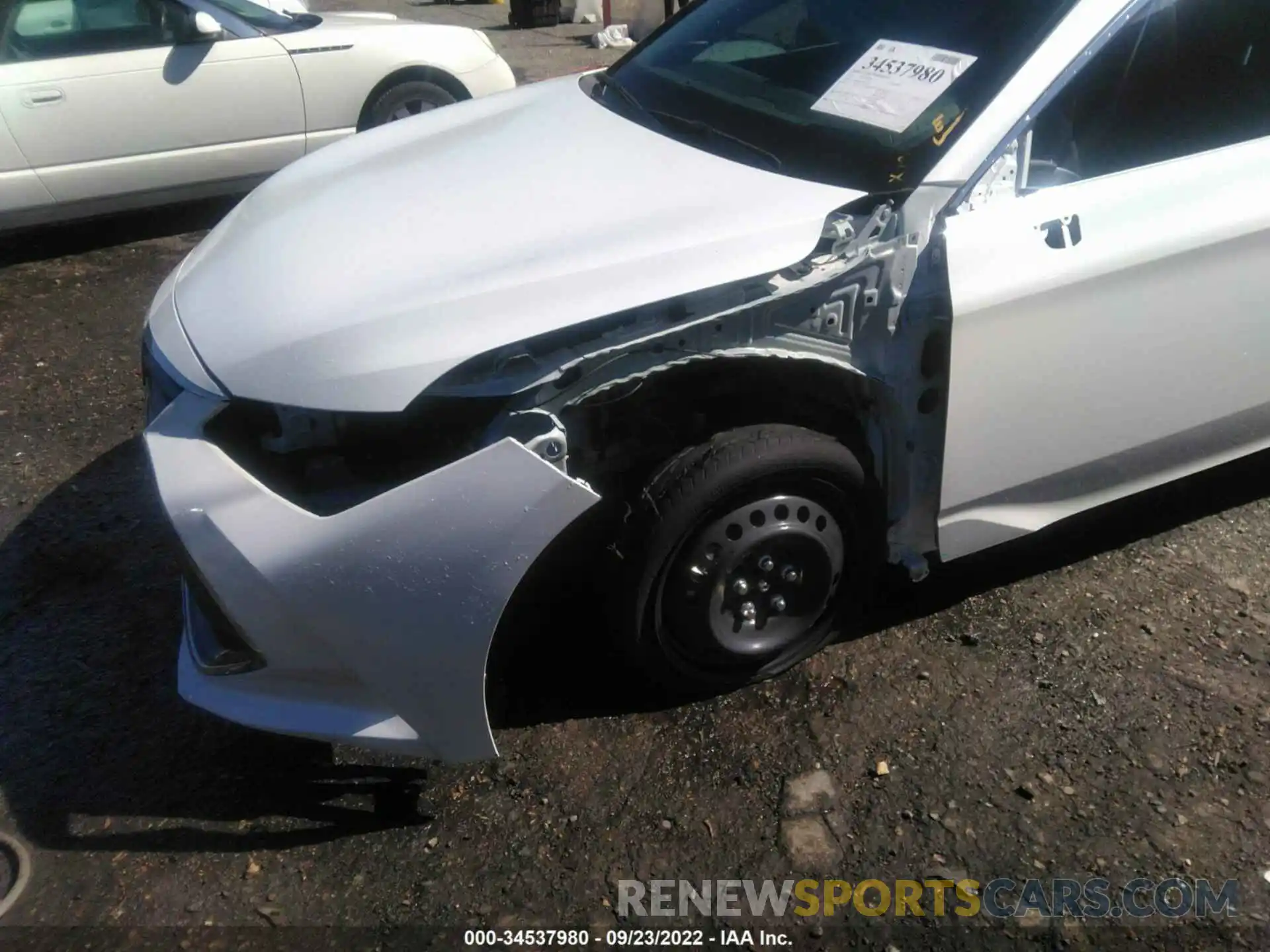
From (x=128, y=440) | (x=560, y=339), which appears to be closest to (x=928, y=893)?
(x=560, y=339)

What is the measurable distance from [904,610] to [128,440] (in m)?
2.81

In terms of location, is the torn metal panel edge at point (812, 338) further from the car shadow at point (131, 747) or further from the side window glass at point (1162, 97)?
the car shadow at point (131, 747)

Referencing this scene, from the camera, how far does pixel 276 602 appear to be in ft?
6.45

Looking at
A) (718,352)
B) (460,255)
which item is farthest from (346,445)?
(718,352)

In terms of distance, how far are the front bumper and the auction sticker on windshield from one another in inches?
46.6

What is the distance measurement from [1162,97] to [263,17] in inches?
191

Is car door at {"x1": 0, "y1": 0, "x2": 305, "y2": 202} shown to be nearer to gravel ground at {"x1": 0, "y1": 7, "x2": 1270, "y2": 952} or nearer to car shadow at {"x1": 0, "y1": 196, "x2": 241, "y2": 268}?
car shadow at {"x1": 0, "y1": 196, "x2": 241, "y2": 268}

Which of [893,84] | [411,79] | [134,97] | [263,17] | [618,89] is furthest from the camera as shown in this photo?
[411,79]

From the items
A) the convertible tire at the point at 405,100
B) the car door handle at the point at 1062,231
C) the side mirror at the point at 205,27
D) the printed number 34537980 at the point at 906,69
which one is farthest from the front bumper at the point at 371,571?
the convertible tire at the point at 405,100

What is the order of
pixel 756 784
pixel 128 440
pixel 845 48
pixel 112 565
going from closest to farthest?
pixel 756 784 < pixel 845 48 < pixel 112 565 < pixel 128 440

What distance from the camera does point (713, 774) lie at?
240 centimetres

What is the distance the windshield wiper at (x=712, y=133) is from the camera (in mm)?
2414

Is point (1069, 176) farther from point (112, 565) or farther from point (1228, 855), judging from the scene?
point (112, 565)

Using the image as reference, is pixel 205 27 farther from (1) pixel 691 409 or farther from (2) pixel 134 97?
(1) pixel 691 409
